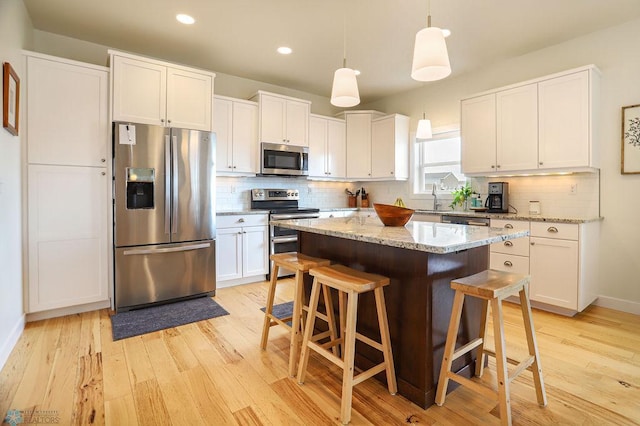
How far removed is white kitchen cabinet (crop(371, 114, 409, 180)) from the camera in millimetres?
4875

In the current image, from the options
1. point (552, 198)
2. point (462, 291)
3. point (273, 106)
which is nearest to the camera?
point (462, 291)

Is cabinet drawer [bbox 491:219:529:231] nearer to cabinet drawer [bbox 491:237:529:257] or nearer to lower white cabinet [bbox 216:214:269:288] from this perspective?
cabinet drawer [bbox 491:237:529:257]

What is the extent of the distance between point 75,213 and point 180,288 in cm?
116

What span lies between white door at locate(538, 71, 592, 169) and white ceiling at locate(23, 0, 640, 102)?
55 centimetres

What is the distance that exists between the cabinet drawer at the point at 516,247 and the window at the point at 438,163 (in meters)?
1.26

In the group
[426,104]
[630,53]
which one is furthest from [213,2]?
[630,53]

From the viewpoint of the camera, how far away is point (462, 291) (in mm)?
1628

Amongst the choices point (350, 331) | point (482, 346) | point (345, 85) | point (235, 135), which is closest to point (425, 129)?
point (345, 85)

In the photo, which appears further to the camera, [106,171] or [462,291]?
[106,171]

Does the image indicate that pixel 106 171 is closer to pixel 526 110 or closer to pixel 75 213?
pixel 75 213

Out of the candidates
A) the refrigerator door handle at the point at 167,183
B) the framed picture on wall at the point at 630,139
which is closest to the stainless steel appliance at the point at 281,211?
the refrigerator door handle at the point at 167,183

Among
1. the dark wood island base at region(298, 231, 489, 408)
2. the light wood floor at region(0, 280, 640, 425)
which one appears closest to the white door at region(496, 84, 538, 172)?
the light wood floor at region(0, 280, 640, 425)

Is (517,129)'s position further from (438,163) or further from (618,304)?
(618,304)

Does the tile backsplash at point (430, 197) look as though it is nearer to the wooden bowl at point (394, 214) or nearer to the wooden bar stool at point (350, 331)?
the wooden bowl at point (394, 214)
